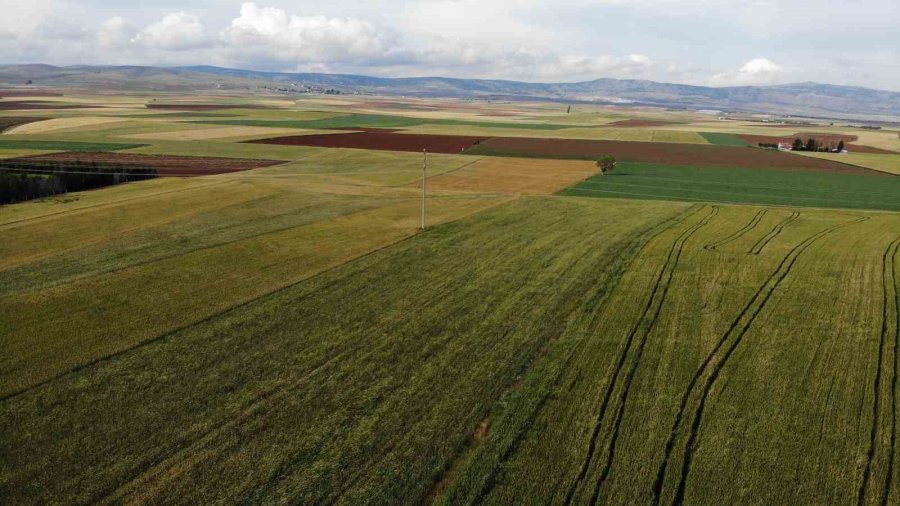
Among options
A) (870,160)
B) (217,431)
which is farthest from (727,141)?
(217,431)

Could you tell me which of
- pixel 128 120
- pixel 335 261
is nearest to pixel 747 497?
pixel 335 261

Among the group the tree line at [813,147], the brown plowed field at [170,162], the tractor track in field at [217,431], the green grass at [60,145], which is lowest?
the tractor track in field at [217,431]

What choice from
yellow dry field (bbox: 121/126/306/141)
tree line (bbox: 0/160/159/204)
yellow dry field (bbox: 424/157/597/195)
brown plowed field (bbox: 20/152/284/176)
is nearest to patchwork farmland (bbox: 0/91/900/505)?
tree line (bbox: 0/160/159/204)

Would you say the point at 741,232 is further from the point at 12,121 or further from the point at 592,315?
the point at 12,121

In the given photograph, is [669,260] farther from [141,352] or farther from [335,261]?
[141,352]

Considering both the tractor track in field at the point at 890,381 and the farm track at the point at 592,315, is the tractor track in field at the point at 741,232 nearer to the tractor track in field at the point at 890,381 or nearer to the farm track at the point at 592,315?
the farm track at the point at 592,315

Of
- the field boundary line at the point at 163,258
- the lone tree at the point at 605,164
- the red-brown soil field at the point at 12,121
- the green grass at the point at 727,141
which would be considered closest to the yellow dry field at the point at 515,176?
the lone tree at the point at 605,164
